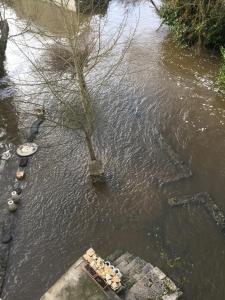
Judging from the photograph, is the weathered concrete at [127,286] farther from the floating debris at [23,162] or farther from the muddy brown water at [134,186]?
the floating debris at [23,162]

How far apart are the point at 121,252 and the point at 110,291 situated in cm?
212

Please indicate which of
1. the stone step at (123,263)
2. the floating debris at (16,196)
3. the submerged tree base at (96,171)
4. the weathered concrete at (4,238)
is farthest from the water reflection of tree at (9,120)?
the stone step at (123,263)

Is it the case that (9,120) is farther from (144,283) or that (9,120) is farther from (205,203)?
(144,283)

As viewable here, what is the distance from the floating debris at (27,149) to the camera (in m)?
14.0

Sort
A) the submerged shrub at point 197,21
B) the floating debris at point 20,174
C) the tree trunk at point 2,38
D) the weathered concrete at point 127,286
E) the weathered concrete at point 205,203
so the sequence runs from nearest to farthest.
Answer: the weathered concrete at point 127,286 → the weathered concrete at point 205,203 → the floating debris at point 20,174 → the submerged shrub at point 197,21 → the tree trunk at point 2,38

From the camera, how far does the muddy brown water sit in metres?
10.4

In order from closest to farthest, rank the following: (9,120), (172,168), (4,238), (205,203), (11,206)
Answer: (4,238)
(205,203)
(11,206)
(172,168)
(9,120)

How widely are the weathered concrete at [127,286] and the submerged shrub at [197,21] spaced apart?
41.0 feet

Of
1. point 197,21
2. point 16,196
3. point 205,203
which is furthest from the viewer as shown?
point 197,21

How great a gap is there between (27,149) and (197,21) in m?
10.5

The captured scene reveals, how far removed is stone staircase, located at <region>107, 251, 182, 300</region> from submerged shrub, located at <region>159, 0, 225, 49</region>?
1233cm

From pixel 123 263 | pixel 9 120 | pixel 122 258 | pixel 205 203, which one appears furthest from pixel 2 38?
pixel 123 263

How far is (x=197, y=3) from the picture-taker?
56.1ft

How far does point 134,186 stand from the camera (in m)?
12.5
